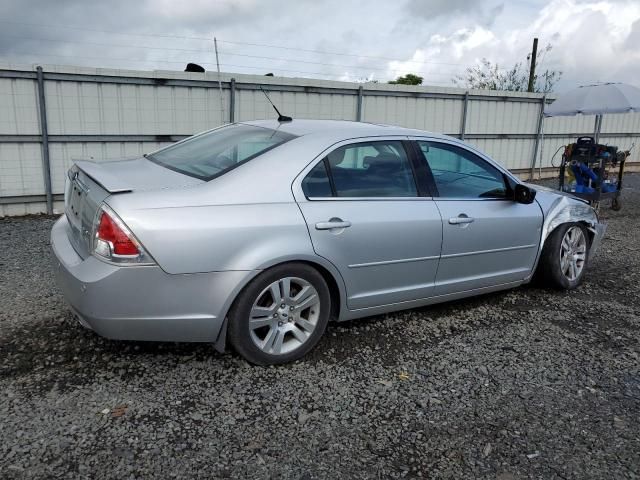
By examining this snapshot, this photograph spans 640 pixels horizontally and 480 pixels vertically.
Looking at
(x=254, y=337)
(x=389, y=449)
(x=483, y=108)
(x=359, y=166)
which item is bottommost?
(x=389, y=449)

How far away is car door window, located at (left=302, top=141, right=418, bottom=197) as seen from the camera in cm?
357

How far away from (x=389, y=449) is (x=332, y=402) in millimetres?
489

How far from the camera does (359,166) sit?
12.5ft

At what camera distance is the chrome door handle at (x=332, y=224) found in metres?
3.41

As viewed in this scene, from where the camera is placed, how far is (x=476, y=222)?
4.19 m

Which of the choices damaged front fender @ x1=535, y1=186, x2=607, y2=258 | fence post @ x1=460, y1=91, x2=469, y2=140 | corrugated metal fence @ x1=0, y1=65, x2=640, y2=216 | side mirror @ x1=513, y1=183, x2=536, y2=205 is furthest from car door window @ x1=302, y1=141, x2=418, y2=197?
fence post @ x1=460, y1=91, x2=469, y2=140

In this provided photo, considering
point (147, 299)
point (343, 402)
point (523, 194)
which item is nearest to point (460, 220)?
point (523, 194)

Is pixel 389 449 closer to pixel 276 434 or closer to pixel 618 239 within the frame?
pixel 276 434

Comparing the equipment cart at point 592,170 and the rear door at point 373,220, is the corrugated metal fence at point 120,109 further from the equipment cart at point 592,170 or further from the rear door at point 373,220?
the rear door at point 373,220

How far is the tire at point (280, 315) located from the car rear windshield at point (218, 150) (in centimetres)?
74

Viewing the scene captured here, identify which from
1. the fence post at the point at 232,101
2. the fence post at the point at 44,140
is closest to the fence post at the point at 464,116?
the fence post at the point at 232,101

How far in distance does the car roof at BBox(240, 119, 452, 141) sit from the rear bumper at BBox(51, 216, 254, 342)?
1194 mm

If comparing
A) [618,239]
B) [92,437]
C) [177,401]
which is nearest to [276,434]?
[177,401]

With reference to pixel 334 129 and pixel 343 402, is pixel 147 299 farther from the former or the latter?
pixel 334 129
